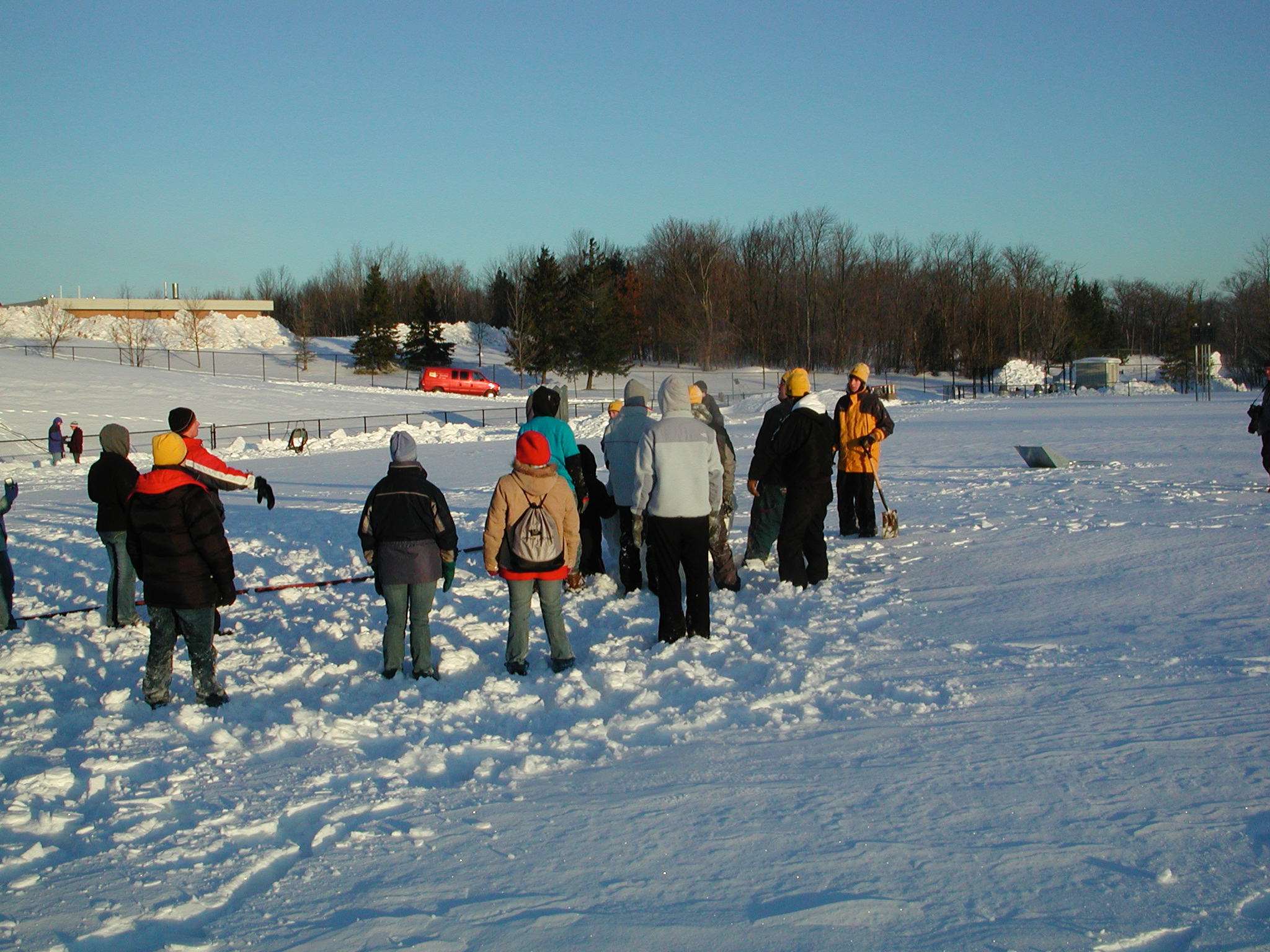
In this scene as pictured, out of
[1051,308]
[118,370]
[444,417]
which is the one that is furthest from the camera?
[1051,308]

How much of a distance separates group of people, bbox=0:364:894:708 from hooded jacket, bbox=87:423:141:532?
1cm

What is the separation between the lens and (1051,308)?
256 feet

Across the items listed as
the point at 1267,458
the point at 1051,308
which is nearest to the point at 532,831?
the point at 1267,458

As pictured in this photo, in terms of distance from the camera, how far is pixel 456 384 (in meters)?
52.9

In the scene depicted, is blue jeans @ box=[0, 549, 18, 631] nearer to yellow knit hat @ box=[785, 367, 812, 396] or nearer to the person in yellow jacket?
yellow knit hat @ box=[785, 367, 812, 396]

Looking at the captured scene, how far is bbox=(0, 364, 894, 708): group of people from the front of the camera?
545 centimetres

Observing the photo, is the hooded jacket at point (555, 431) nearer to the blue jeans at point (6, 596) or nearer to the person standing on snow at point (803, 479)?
the person standing on snow at point (803, 479)

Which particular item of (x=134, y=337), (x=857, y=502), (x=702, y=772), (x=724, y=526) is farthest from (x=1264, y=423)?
(x=134, y=337)

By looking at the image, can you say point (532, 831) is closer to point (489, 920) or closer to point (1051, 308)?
point (489, 920)

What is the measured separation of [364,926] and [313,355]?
6317 cm

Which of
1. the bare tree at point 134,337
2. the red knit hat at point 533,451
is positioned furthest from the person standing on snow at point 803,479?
the bare tree at point 134,337

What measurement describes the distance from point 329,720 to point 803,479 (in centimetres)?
402

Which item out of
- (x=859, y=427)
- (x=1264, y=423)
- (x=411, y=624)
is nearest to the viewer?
(x=411, y=624)

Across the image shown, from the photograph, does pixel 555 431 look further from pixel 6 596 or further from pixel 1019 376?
pixel 1019 376
